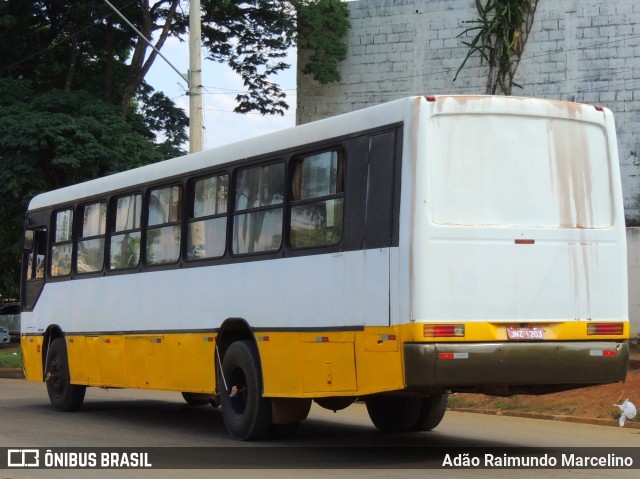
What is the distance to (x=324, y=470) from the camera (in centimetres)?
1081

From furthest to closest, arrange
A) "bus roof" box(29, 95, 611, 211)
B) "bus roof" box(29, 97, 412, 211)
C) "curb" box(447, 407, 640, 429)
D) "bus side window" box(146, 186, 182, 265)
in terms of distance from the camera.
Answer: "curb" box(447, 407, 640, 429) → "bus side window" box(146, 186, 182, 265) → "bus roof" box(29, 97, 412, 211) → "bus roof" box(29, 95, 611, 211)

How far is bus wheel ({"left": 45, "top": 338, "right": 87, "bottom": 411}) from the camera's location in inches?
691

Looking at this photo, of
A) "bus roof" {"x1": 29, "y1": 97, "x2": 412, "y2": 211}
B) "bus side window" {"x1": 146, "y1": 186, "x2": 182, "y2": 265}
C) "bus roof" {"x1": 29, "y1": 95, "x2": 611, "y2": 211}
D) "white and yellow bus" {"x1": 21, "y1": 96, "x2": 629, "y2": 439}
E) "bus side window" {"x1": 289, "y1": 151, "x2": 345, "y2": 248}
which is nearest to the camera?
"white and yellow bus" {"x1": 21, "y1": 96, "x2": 629, "y2": 439}

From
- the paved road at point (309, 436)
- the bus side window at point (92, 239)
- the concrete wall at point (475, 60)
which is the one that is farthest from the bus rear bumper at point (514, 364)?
the concrete wall at point (475, 60)

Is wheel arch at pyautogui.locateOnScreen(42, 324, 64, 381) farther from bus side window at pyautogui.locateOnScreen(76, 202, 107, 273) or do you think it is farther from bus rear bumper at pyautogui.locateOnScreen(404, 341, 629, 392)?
bus rear bumper at pyautogui.locateOnScreen(404, 341, 629, 392)

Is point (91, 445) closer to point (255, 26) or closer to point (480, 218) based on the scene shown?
point (480, 218)

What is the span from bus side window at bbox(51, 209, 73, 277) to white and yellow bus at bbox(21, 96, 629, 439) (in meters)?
4.29

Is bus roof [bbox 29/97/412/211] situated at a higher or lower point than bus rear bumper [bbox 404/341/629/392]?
higher

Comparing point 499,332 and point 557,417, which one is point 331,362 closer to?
point 499,332

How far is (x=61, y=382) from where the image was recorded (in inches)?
698

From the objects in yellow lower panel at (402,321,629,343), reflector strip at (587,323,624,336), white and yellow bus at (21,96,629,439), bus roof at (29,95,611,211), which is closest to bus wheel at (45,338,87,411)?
bus roof at (29,95,611,211)

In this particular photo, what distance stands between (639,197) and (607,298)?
1590 cm

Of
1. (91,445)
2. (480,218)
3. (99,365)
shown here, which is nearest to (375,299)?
(480,218)

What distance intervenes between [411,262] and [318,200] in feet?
5.70
